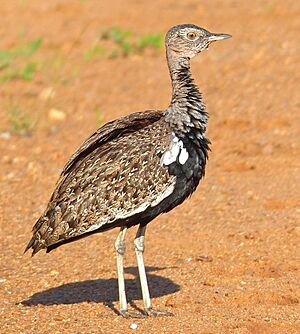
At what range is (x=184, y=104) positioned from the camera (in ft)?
23.5

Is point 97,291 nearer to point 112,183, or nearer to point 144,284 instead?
Answer: point 144,284

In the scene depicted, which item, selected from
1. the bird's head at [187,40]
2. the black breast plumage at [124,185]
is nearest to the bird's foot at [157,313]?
the black breast plumage at [124,185]

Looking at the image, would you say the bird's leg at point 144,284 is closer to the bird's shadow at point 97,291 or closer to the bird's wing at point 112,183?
the bird's shadow at point 97,291

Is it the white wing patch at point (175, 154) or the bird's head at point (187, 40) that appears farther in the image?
the bird's head at point (187, 40)

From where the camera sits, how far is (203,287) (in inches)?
297

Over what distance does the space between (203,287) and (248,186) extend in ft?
8.11

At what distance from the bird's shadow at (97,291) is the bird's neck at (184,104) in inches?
53.0

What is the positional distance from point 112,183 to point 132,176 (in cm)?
16

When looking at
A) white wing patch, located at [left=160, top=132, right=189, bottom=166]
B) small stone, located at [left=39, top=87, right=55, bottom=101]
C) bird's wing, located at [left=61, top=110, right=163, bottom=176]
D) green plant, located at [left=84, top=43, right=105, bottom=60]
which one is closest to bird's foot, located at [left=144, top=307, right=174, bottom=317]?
white wing patch, located at [left=160, top=132, right=189, bottom=166]

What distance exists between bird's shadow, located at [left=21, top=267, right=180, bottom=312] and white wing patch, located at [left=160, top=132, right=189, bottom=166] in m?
1.20

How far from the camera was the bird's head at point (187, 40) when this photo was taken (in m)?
7.37

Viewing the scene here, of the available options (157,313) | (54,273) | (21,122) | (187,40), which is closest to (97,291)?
(54,273)

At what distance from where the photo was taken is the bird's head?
24.2 ft

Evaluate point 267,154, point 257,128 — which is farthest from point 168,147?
point 257,128
